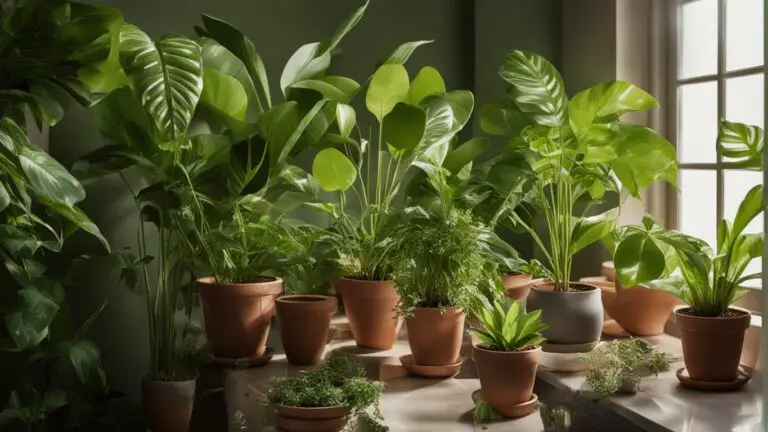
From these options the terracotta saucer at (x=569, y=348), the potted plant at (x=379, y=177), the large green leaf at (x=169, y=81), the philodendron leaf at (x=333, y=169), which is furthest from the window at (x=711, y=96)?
the large green leaf at (x=169, y=81)

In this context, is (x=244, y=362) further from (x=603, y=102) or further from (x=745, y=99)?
(x=745, y=99)

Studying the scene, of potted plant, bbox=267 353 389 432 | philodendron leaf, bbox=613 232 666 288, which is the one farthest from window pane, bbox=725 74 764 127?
potted plant, bbox=267 353 389 432

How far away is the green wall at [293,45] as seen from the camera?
105 inches

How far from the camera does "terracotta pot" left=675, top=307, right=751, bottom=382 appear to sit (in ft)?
6.67

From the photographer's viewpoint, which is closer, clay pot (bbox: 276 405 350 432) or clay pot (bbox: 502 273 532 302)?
clay pot (bbox: 276 405 350 432)

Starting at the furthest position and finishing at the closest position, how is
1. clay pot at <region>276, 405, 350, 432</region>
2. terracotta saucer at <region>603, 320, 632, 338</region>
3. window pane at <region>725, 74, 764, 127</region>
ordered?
terracotta saucer at <region>603, 320, 632, 338</region> < window pane at <region>725, 74, 764, 127</region> < clay pot at <region>276, 405, 350, 432</region>

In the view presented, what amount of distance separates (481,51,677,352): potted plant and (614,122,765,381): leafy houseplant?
195 mm

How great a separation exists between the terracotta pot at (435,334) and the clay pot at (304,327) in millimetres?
253

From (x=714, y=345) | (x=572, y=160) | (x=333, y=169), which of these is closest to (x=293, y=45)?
(x=333, y=169)

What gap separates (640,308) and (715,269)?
1.66 feet

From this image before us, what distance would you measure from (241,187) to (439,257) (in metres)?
0.57

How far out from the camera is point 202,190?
250 centimetres

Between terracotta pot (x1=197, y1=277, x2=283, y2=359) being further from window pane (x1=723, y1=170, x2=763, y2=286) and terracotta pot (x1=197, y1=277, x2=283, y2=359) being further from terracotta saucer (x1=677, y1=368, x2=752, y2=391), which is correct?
window pane (x1=723, y1=170, x2=763, y2=286)

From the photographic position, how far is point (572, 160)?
2.31m
